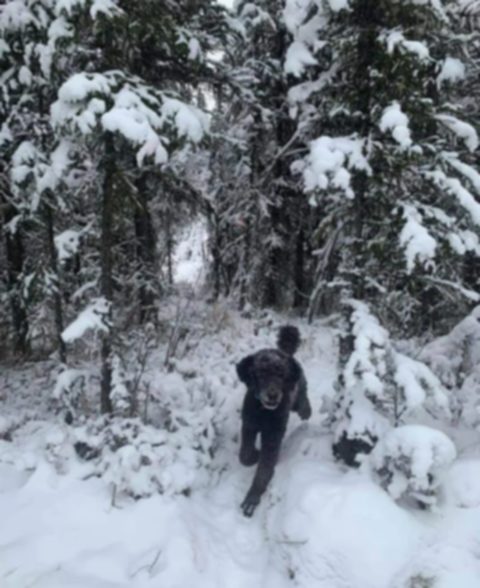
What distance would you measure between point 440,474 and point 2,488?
400 centimetres

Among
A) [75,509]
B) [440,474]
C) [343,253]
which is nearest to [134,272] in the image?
[343,253]

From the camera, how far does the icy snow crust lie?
4.02m

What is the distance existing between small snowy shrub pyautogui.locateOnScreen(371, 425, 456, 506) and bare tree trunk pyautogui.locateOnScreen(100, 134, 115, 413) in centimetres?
310

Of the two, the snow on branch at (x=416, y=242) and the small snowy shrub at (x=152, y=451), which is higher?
the snow on branch at (x=416, y=242)

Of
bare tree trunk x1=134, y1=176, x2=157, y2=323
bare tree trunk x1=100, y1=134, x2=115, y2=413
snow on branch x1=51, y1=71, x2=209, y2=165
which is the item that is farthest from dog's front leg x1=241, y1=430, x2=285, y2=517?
bare tree trunk x1=134, y1=176, x2=157, y2=323

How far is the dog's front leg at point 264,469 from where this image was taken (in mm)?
5324

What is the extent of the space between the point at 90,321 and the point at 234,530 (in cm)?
246

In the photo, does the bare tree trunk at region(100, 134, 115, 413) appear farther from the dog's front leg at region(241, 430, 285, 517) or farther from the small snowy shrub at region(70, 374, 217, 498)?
the dog's front leg at region(241, 430, 285, 517)

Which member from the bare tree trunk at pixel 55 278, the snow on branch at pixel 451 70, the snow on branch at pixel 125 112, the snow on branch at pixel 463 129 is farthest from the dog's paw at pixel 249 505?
the snow on branch at pixel 451 70

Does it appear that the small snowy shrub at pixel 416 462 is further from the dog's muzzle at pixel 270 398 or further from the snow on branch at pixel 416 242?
the snow on branch at pixel 416 242

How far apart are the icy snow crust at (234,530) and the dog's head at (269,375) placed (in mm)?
766

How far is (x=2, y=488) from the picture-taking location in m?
5.12

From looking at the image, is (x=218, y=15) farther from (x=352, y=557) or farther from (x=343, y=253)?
(x=352, y=557)

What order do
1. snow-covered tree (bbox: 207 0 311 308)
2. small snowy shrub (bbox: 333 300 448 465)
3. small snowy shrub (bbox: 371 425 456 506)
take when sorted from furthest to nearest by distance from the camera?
1. snow-covered tree (bbox: 207 0 311 308)
2. small snowy shrub (bbox: 333 300 448 465)
3. small snowy shrub (bbox: 371 425 456 506)
